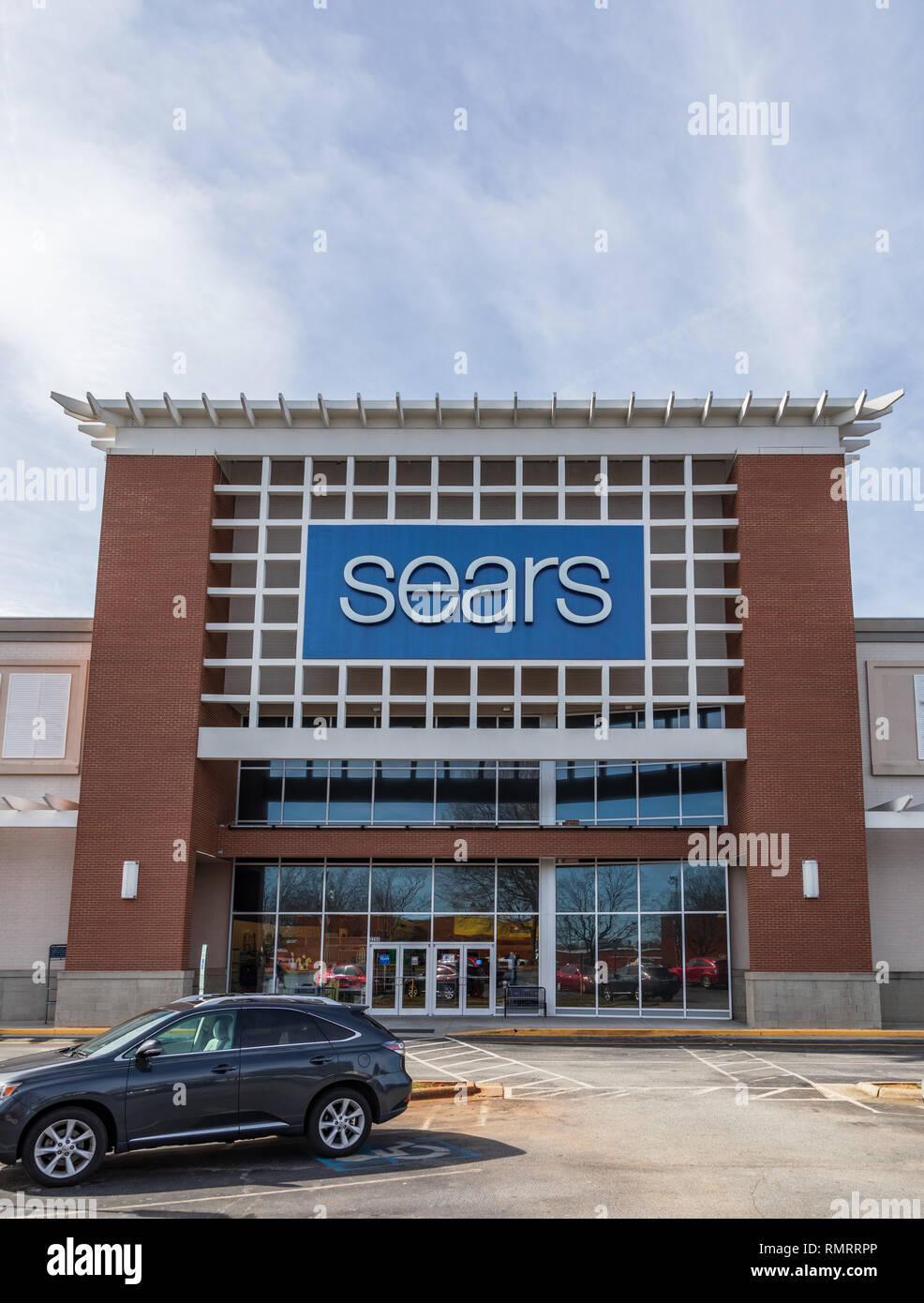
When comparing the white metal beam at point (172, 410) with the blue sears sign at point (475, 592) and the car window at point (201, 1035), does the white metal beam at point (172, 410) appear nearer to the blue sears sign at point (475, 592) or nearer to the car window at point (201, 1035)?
the blue sears sign at point (475, 592)

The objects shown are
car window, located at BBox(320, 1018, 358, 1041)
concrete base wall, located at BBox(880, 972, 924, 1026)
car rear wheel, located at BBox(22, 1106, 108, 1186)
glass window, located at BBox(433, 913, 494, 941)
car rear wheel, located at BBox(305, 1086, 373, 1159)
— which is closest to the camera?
car rear wheel, located at BBox(22, 1106, 108, 1186)

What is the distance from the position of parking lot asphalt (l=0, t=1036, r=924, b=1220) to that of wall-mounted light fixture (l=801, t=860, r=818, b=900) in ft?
30.2

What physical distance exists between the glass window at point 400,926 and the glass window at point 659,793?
6.17m

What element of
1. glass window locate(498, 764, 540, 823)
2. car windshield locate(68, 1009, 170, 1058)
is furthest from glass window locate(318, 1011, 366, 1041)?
glass window locate(498, 764, 540, 823)

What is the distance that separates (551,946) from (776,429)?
14.1 metres

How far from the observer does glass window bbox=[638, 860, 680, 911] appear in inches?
1114

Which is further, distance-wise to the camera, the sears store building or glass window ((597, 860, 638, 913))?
glass window ((597, 860, 638, 913))

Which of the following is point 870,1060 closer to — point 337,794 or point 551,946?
point 551,946

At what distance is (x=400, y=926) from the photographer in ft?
94.7

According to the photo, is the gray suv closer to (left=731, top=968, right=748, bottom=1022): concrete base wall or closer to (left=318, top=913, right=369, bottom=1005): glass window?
(left=731, top=968, right=748, bottom=1022): concrete base wall

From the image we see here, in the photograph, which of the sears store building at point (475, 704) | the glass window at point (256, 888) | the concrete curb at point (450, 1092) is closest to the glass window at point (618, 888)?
the sears store building at point (475, 704)
